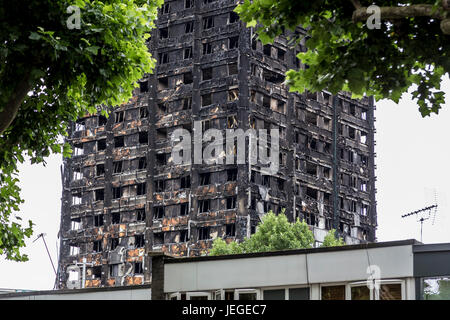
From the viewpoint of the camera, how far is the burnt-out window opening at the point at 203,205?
84688 millimetres

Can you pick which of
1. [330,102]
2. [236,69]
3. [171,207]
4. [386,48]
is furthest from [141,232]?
[386,48]

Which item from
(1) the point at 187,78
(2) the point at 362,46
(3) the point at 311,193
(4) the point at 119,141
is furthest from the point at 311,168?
(2) the point at 362,46

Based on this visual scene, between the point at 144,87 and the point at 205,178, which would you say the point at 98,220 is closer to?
the point at 205,178

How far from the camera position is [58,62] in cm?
1902

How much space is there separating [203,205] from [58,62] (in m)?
66.3

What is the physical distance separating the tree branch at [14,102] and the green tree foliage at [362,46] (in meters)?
6.31

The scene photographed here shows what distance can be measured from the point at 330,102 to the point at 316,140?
565 cm

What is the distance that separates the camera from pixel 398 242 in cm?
2338

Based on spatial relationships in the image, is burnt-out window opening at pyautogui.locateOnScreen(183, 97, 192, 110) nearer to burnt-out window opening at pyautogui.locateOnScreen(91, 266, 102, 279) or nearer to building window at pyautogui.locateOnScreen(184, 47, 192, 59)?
building window at pyautogui.locateOnScreen(184, 47, 192, 59)

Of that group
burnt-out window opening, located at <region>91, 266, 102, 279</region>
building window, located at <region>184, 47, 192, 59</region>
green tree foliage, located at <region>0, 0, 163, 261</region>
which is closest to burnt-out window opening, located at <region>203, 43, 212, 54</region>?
building window, located at <region>184, 47, 192, 59</region>

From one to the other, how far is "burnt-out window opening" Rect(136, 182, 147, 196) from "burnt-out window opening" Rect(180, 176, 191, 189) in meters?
5.02

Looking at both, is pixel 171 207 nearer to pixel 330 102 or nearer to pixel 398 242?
pixel 330 102

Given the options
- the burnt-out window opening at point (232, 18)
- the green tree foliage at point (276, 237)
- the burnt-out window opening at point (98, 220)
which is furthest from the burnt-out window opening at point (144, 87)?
the green tree foliage at point (276, 237)

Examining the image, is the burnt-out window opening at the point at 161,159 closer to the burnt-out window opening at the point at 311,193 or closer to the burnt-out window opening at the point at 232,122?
the burnt-out window opening at the point at 232,122
